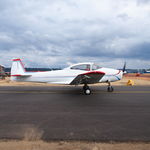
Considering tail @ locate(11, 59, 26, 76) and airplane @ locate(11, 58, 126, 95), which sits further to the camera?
tail @ locate(11, 59, 26, 76)

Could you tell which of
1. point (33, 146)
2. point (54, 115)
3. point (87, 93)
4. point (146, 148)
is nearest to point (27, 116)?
point (54, 115)

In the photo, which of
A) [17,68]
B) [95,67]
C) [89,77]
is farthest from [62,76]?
[17,68]

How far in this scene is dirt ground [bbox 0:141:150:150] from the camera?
8.58ft

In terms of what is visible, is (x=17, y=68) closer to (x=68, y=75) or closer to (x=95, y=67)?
(x=68, y=75)

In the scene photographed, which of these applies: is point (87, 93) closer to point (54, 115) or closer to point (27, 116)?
point (54, 115)

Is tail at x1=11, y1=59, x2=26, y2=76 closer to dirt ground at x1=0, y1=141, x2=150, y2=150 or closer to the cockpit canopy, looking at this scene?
the cockpit canopy

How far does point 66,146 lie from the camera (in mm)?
2691

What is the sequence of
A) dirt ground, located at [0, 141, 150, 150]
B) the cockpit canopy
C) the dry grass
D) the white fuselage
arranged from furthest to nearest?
the white fuselage
the cockpit canopy
the dry grass
dirt ground, located at [0, 141, 150, 150]

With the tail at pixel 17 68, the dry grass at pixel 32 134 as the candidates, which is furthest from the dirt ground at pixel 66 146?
the tail at pixel 17 68

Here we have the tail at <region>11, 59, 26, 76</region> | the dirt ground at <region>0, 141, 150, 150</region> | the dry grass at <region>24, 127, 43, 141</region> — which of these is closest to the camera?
the dirt ground at <region>0, 141, 150, 150</region>

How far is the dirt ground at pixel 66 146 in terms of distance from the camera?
2615mm

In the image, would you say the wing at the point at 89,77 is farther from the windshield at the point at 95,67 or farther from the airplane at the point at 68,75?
the windshield at the point at 95,67

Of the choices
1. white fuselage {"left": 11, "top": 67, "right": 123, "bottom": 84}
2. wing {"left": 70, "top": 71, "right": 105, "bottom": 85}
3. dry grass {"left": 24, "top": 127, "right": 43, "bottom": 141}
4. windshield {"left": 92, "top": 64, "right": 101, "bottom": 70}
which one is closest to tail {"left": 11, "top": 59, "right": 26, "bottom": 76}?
white fuselage {"left": 11, "top": 67, "right": 123, "bottom": 84}

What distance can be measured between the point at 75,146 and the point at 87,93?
617 centimetres
